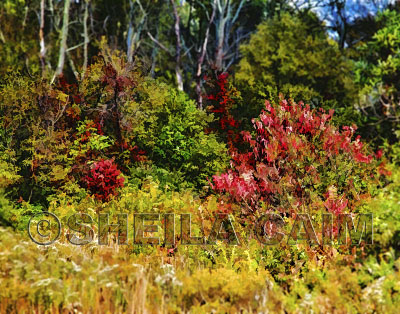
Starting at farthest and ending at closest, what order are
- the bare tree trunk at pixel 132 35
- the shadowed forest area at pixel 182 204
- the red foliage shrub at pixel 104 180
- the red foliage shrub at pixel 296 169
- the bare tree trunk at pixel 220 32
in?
the bare tree trunk at pixel 132 35 → the bare tree trunk at pixel 220 32 → the red foliage shrub at pixel 104 180 → the red foliage shrub at pixel 296 169 → the shadowed forest area at pixel 182 204

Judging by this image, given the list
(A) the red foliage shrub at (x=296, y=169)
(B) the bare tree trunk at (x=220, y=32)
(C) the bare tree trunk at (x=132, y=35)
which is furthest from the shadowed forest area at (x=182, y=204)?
(C) the bare tree trunk at (x=132, y=35)

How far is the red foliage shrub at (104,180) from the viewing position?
8102mm

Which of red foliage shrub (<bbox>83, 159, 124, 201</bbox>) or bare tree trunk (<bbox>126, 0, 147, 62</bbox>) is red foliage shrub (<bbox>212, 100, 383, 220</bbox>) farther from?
bare tree trunk (<bbox>126, 0, 147, 62</bbox>)

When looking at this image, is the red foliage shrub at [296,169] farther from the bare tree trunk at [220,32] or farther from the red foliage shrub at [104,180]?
the bare tree trunk at [220,32]

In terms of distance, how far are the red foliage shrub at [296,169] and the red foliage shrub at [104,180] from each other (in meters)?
1.96

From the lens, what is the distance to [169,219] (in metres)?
7.18

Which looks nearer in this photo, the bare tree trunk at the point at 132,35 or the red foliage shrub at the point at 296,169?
the red foliage shrub at the point at 296,169

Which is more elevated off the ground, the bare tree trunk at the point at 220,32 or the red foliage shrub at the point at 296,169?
the bare tree trunk at the point at 220,32

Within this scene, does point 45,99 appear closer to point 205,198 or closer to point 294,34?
point 205,198

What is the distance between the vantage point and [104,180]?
Result: 810 centimetres

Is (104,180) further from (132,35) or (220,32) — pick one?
(132,35)

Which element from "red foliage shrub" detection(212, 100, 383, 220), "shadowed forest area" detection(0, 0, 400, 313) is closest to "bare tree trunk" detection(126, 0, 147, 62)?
"shadowed forest area" detection(0, 0, 400, 313)

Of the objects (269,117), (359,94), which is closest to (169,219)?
(269,117)

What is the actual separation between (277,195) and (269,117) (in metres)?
1.18
